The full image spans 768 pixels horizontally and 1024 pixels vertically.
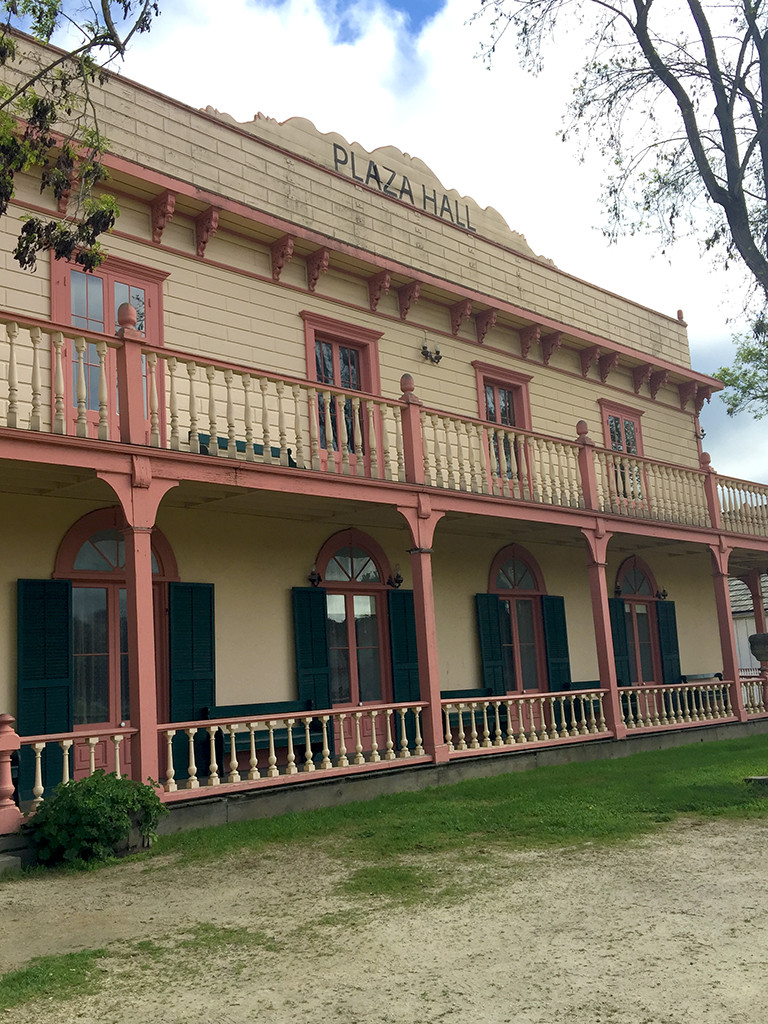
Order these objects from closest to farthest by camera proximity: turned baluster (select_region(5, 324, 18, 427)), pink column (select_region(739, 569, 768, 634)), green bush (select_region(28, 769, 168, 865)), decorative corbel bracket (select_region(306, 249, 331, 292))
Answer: green bush (select_region(28, 769, 168, 865)) → turned baluster (select_region(5, 324, 18, 427)) → decorative corbel bracket (select_region(306, 249, 331, 292)) → pink column (select_region(739, 569, 768, 634))

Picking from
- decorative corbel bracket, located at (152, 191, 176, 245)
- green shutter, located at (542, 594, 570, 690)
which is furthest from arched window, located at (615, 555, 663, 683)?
decorative corbel bracket, located at (152, 191, 176, 245)

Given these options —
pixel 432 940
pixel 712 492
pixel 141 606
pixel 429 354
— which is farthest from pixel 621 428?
pixel 432 940

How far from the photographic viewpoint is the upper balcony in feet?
28.6

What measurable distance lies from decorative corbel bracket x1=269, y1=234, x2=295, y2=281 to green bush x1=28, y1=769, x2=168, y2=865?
6.99 m

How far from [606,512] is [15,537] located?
325 inches

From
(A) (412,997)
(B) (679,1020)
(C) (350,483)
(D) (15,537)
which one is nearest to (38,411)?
(D) (15,537)

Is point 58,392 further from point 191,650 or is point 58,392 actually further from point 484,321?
point 484,321

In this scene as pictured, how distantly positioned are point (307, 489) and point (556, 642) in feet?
22.0

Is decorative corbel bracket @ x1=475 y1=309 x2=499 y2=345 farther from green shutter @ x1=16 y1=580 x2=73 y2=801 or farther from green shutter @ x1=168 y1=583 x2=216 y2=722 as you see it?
green shutter @ x1=16 y1=580 x2=73 y2=801

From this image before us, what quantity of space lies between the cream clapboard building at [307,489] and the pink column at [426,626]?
3 cm

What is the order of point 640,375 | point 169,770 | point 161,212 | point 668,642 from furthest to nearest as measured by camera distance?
1. point 640,375
2. point 668,642
3. point 161,212
4. point 169,770

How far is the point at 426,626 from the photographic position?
11.0 metres

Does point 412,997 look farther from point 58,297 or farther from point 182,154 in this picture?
point 182,154

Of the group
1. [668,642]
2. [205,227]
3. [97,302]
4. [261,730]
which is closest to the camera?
[261,730]
